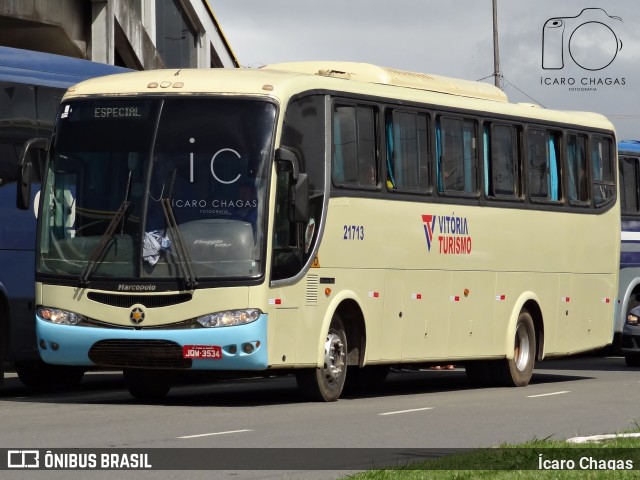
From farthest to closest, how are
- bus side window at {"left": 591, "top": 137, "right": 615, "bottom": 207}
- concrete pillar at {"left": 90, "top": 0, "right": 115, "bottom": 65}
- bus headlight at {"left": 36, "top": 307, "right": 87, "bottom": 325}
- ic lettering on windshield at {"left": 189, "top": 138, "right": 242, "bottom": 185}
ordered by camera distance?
1. concrete pillar at {"left": 90, "top": 0, "right": 115, "bottom": 65}
2. bus side window at {"left": 591, "top": 137, "right": 615, "bottom": 207}
3. bus headlight at {"left": 36, "top": 307, "right": 87, "bottom": 325}
4. ic lettering on windshield at {"left": 189, "top": 138, "right": 242, "bottom": 185}

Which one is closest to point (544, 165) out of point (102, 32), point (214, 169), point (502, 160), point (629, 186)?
point (502, 160)

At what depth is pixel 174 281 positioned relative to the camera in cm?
1711

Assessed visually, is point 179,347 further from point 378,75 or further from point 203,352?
point 378,75

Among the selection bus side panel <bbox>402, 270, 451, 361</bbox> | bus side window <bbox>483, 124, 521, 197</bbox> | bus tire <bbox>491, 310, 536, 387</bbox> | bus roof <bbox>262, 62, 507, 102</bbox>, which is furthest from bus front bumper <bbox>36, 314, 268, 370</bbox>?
bus tire <bbox>491, 310, 536, 387</bbox>

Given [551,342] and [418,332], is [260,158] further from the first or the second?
[551,342]

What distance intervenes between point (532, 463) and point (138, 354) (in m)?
6.33

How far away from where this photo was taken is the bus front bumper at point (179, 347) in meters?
17.0

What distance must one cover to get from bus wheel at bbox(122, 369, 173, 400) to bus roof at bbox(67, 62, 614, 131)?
3199 mm

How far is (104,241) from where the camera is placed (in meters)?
17.4

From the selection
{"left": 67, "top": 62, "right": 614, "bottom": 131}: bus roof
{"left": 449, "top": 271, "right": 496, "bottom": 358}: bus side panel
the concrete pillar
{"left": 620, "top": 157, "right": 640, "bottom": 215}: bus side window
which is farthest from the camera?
the concrete pillar

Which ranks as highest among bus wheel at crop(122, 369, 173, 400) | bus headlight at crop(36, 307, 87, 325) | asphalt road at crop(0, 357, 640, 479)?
bus headlight at crop(36, 307, 87, 325)

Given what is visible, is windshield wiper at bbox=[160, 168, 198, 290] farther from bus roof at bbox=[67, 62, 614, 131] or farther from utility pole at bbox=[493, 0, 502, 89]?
utility pole at bbox=[493, 0, 502, 89]

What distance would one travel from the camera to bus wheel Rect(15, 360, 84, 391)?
840 inches

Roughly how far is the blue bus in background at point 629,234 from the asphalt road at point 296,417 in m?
6.69
